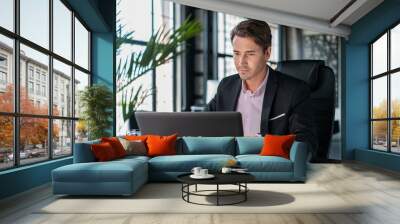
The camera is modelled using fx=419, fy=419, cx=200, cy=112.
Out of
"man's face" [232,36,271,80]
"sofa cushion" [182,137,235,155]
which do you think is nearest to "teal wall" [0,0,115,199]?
"sofa cushion" [182,137,235,155]

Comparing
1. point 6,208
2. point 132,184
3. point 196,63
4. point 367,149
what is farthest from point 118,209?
point 196,63

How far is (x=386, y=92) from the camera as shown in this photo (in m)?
7.55

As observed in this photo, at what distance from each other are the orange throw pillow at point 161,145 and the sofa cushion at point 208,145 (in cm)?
20

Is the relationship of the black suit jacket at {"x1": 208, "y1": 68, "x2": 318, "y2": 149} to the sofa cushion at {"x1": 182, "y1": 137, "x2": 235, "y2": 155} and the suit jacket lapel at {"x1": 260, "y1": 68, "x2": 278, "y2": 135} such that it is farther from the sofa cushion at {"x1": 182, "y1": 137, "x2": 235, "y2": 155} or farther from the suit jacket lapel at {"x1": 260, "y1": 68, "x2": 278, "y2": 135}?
the sofa cushion at {"x1": 182, "y1": 137, "x2": 235, "y2": 155}

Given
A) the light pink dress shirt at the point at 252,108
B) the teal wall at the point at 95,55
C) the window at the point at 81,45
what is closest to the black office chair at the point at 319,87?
the light pink dress shirt at the point at 252,108

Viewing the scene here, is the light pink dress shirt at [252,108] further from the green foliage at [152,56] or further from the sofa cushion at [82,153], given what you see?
the sofa cushion at [82,153]

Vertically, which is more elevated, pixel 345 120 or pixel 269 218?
pixel 345 120

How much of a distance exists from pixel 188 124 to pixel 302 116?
1940mm

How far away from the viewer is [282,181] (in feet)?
17.2

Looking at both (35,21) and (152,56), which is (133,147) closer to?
(35,21)

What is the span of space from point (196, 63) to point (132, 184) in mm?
7456

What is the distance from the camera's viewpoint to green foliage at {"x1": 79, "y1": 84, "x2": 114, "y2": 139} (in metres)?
6.46

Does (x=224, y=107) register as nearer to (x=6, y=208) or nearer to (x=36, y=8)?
(x=36, y=8)

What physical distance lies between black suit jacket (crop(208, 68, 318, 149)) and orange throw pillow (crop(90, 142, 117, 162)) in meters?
2.51
